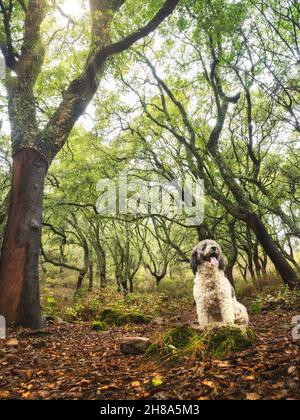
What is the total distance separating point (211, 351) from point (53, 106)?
1135 cm

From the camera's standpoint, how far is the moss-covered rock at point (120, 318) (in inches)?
378

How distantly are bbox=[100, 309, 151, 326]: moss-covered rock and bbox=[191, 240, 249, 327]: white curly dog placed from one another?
193 inches

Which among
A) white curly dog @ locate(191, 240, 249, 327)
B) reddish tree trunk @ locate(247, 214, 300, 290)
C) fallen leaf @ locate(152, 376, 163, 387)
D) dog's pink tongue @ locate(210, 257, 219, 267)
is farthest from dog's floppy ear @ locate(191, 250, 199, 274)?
reddish tree trunk @ locate(247, 214, 300, 290)

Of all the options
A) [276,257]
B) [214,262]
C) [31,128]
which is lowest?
[214,262]

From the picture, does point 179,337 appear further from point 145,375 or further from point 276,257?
point 276,257

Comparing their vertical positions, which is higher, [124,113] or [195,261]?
[124,113]

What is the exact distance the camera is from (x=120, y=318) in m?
9.67

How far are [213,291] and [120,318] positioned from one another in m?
5.33

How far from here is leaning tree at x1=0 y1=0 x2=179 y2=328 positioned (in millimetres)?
6387

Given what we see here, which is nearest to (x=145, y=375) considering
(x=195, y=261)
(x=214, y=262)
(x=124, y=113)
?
(x=214, y=262)

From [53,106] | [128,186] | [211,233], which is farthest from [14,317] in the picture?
[128,186]

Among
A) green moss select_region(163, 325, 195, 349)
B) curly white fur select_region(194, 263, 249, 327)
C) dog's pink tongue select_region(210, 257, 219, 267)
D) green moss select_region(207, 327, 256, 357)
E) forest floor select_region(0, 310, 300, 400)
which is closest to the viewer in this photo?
forest floor select_region(0, 310, 300, 400)

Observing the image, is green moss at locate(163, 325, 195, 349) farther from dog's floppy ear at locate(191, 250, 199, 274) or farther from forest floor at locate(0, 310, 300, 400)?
dog's floppy ear at locate(191, 250, 199, 274)
